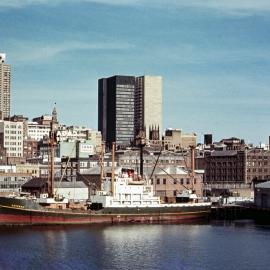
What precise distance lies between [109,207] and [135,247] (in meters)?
32.5

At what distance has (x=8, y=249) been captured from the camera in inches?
3396

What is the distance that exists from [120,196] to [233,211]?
1005 inches

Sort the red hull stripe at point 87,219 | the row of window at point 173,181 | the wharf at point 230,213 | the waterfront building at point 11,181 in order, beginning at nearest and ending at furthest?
the red hull stripe at point 87,219
the wharf at point 230,213
the row of window at point 173,181
the waterfront building at point 11,181

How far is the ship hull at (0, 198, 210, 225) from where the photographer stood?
369ft

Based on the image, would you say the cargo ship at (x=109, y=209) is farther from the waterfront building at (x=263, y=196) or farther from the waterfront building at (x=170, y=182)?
the waterfront building at (x=170, y=182)

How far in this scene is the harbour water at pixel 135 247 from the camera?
77500mm

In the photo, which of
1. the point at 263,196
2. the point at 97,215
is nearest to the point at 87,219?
the point at 97,215

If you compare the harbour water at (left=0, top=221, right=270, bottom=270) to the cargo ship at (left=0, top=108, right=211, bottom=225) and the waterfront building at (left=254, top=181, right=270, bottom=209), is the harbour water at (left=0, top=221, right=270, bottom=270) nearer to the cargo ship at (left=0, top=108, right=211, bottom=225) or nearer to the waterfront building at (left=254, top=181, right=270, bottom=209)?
the cargo ship at (left=0, top=108, right=211, bottom=225)

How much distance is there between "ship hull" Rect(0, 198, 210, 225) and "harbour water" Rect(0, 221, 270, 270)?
12.1 ft

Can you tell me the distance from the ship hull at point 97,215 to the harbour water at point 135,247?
12.1 ft

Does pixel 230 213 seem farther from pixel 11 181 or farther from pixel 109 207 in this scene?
pixel 11 181

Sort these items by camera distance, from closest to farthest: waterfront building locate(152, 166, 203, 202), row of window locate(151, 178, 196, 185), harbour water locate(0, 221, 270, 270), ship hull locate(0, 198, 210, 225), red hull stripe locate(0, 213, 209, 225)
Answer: harbour water locate(0, 221, 270, 270), ship hull locate(0, 198, 210, 225), red hull stripe locate(0, 213, 209, 225), waterfront building locate(152, 166, 203, 202), row of window locate(151, 178, 196, 185)

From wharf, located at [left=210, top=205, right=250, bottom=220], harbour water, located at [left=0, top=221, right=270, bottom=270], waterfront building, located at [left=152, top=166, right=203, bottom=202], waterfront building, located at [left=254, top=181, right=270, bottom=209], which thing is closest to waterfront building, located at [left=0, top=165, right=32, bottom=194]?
waterfront building, located at [left=152, top=166, right=203, bottom=202]

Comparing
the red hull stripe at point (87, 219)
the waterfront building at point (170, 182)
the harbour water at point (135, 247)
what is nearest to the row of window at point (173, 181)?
the waterfront building at point (170, 182)
